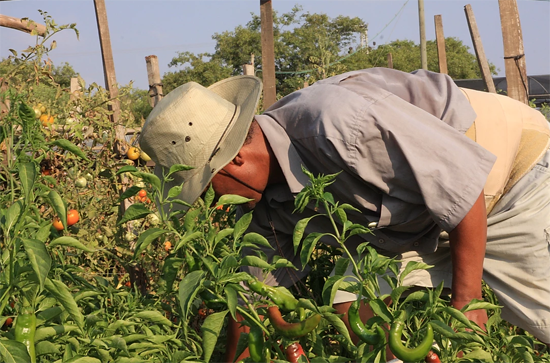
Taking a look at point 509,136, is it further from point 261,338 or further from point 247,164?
point 261,338

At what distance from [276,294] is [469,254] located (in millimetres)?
646

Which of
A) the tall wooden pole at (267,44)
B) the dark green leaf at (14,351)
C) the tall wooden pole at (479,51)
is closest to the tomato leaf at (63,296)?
the dark green leaf at (14,351)

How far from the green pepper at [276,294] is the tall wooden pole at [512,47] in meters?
3.47

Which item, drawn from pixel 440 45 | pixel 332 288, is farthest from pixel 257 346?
pixel 440 45

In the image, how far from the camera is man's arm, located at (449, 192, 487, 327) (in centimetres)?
171

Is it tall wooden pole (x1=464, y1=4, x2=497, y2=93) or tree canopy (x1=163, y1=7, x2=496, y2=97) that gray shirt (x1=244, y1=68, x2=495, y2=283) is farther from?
tree canopy (x1=163, y1=7, x2=496, y2=97)

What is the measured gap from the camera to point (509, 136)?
6.48 feet

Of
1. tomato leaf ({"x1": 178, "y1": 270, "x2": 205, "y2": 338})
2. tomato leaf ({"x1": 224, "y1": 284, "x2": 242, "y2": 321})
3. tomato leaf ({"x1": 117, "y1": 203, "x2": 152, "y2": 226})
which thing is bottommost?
tomato leaf ({"x1": 224, "y1": 284, "x2": 242, "y2": 321})

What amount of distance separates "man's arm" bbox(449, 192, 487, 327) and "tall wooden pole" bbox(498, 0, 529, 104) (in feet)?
9.53

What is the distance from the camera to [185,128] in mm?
1852

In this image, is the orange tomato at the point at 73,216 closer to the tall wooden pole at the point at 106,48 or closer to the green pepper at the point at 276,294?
the tall wooden pole at the point at 106,48

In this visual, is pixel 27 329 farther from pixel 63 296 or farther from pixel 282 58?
pixel 282 58

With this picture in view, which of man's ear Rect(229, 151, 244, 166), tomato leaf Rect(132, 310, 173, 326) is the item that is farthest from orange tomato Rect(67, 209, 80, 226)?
tomato leaf Rect(132, 310, 173, 326)

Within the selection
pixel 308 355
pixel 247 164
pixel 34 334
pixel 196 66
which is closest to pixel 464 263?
pixel 308 355
